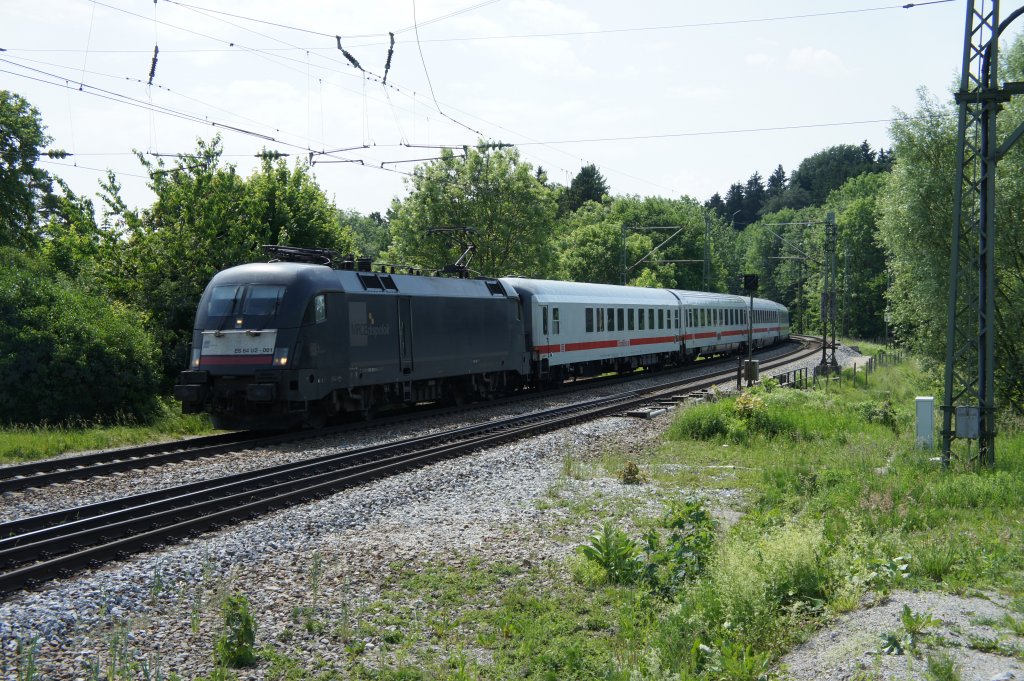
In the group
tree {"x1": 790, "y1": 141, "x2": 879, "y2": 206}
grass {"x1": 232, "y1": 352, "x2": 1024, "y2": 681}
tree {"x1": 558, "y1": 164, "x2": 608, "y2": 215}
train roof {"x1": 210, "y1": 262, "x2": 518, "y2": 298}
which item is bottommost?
grass {"x1": 232, "y1": 352, "x2": 1024, "y2": 681}

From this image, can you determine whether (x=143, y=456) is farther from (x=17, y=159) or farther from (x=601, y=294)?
(x=17, y=159)

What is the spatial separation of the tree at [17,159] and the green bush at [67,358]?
16504mm

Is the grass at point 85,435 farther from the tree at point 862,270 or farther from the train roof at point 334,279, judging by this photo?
the tree at point 862,270

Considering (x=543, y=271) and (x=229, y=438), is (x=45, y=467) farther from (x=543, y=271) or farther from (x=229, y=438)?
(x=543, y=271)

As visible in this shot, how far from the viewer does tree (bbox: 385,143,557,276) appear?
1725 inches

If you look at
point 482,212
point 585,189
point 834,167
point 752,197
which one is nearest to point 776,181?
point 752,197

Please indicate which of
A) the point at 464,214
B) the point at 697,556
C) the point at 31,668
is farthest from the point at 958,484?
the point at 464,214

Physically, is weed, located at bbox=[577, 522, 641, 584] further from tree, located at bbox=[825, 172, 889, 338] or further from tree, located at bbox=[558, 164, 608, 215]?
tree, located at bbox=[558, 164, 608, 215]

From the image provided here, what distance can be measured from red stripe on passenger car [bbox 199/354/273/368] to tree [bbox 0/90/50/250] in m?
21.0

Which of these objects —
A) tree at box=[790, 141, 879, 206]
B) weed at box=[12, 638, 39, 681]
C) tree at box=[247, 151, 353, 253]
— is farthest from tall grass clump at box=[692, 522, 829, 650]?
tree at box=[790, 141, 879, 206]

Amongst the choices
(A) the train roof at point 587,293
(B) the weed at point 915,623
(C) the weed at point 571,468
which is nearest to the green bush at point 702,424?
(C) the weed at point 571,468

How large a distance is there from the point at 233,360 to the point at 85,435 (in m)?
3.07

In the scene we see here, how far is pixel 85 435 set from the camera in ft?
52.1

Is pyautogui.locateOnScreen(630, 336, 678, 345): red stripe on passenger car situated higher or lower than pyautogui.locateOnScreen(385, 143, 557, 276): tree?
lower
